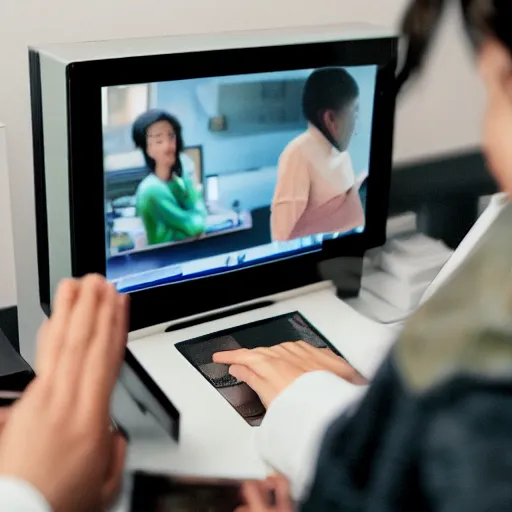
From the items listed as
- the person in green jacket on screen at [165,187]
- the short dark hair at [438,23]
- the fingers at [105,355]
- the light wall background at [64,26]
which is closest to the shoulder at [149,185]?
the person in green jacket on screen at [165,187]

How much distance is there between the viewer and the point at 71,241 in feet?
2.24

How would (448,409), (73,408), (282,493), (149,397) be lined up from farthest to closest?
(149,397) < (282,493) < (73,408) < (448,409)

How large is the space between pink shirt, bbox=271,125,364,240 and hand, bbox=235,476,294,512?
13.6 inches

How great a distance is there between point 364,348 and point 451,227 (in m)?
0.39

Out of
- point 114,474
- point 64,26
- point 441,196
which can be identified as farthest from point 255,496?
point 441,196

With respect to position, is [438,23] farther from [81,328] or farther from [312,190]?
[312,190]

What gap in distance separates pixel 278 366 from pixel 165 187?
0.68 feet

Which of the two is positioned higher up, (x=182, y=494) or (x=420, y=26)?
(x=420, y=26)

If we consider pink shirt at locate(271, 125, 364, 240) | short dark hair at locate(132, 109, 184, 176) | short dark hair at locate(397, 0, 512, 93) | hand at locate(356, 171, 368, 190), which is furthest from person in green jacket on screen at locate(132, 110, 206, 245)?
short dark hair at locate(397, 0, 512, 93)

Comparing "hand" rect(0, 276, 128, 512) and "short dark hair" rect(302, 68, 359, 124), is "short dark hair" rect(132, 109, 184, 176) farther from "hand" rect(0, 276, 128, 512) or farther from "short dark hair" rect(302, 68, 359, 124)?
"hand" rect(0, 276, 128, 512)

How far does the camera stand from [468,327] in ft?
0.90

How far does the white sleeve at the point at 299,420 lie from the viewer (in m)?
0.49

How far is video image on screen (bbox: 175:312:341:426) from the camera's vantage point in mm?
683

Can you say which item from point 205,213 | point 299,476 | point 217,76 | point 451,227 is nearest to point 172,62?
point 217,76
